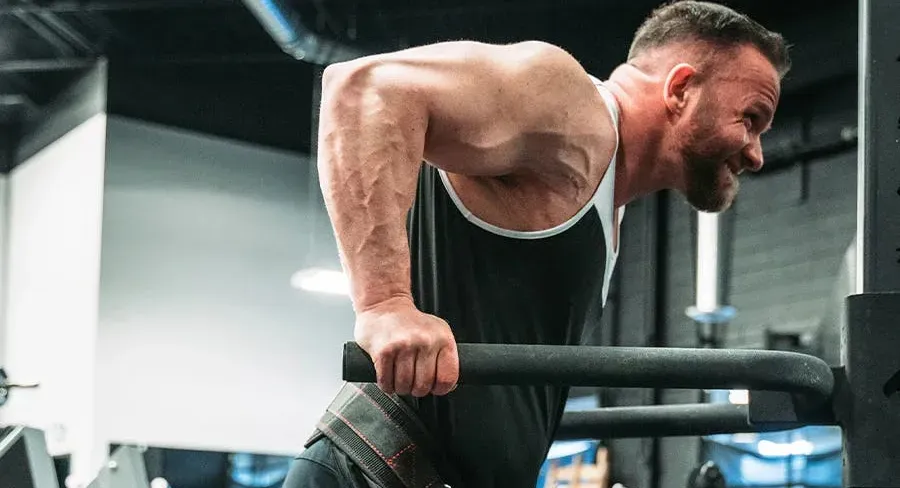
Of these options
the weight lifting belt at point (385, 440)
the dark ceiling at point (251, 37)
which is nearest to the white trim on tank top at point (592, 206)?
the weight lifting belt at point (385, 440)

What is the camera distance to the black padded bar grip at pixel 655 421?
1.78m

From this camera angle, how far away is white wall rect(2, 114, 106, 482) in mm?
7617

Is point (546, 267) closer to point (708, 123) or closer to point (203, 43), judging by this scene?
point (708, 123)

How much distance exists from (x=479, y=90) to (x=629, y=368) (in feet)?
1.16

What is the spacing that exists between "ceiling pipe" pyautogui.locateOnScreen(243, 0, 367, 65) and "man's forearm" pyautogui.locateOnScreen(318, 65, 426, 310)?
4936 mm

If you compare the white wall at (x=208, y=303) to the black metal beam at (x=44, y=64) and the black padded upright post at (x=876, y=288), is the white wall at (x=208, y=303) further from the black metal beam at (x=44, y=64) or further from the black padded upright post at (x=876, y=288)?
the black padded upright post at (x=876, y=288)

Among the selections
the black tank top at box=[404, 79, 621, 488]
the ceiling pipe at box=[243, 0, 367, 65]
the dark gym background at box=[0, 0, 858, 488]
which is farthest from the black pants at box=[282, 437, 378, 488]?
the ceiling pipe at box=[243, 0, 367, 65]

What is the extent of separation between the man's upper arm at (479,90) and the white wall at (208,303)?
596cm

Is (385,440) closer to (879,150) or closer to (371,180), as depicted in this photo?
(371,180)

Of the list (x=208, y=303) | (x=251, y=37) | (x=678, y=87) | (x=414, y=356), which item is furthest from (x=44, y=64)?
(x=414, y=356)

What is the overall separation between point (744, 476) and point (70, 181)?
4.60 metres

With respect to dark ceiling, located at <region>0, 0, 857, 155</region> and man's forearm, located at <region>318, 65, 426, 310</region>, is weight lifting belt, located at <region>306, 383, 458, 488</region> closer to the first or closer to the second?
man's forearm, located at <region>318, 65, 426, 310</region>

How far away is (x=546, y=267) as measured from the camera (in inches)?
60.6

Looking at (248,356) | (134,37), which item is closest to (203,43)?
(134,37)
